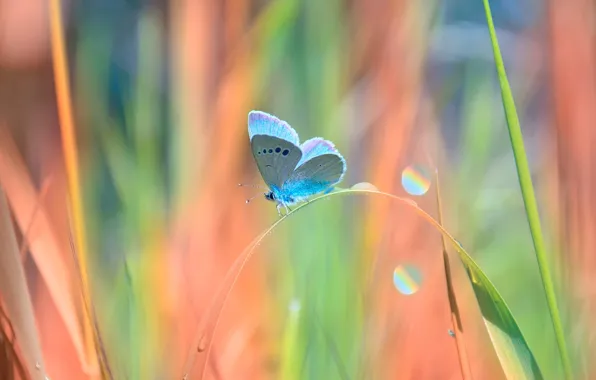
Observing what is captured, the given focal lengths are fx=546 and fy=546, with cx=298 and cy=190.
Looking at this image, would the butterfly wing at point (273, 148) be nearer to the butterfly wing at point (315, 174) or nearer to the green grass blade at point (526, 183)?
the butterfly wing at point (315, 174)

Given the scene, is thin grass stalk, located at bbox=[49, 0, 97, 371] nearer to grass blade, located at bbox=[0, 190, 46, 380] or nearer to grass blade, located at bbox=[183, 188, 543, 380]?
grass blade, located at bbox=[0, 190, 46, 380]

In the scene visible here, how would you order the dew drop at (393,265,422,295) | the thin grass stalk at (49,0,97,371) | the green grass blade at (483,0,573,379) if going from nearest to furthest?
the green grass blade at (483,0,573,379) < the thin grass stalk at (49,0,97,371) < the dew drop at (393,265,422,295)

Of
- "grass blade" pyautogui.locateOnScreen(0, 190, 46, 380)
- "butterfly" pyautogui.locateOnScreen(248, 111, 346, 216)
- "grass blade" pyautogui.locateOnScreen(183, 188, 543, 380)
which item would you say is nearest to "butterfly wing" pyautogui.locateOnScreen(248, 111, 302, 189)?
"butterfly" pyautogui.locateOnScreen(248, 111, 346, 216)

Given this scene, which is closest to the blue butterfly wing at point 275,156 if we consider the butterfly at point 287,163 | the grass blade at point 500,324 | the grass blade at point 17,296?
the butterfly at point 287,163

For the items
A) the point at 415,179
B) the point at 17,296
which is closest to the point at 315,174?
the point at 415,179

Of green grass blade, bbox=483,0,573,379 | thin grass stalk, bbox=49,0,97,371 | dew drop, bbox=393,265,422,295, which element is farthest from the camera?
dew drop, bbox=393,265,422,295

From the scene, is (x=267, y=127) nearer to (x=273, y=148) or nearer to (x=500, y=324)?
(x=273, y=148)

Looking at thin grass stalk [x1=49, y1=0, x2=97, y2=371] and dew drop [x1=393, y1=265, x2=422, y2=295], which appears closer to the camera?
thin grass stalk [x1=49, y1=0, x2=97, y2=371]

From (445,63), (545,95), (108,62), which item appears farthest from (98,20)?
(545,95)
